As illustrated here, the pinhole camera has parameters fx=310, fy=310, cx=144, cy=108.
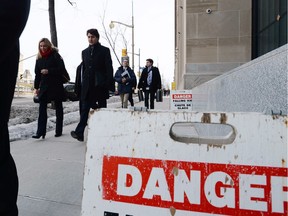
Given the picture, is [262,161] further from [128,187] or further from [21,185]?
[21,185]

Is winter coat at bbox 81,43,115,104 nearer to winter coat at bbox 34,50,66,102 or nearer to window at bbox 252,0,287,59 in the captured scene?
winter coat at bbox 34,50,66,102

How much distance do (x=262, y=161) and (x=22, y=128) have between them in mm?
6376

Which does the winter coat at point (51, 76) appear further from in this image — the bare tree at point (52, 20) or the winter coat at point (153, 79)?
the bare tree at point (52, 20)

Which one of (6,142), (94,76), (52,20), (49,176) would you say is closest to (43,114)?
(94,76)

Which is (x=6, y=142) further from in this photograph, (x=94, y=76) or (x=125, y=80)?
(x=125, y=80)

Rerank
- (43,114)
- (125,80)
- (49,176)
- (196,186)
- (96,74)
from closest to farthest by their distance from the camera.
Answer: (196,186) → (49,176) → (96,74) → (43,114) → (125,80)

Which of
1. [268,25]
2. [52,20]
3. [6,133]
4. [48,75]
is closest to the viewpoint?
[6,133]

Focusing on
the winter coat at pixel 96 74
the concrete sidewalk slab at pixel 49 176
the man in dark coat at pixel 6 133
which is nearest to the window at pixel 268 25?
the winter coat at pixel 96 74

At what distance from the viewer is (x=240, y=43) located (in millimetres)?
7434

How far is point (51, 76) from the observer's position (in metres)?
5.89

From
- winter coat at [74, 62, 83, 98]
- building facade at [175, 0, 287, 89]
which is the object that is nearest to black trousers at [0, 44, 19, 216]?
winter coat at [74, 62, 83, 98]

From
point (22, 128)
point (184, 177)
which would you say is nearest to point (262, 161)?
point (184, 177)

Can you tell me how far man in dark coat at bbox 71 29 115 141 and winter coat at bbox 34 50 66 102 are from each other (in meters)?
0.66

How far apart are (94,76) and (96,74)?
0.17 feet
